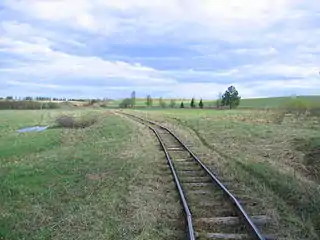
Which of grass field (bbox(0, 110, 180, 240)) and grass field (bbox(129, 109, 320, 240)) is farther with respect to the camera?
grass field (bbox(129, 109, 320, 240))

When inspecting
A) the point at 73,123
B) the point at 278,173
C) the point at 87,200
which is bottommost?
the point at 73,123

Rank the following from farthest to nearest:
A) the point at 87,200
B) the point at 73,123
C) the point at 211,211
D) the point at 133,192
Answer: the point at 73,123 → the point at 133,192 → the point at 87,200 → the point at 211,211

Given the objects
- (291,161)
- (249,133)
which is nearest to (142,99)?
(249,133)

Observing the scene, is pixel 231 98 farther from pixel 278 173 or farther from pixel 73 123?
pixel 278 173

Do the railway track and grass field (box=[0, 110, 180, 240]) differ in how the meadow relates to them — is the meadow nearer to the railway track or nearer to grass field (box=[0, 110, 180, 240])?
grass field (box=[0, 110, 180, 240])

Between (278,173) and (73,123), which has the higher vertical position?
(278,173)

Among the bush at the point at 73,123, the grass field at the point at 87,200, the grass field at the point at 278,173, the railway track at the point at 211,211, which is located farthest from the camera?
Result: the bush at the point at 73,123

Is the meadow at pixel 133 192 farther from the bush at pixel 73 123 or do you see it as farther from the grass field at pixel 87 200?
the bush at pixel 73 123

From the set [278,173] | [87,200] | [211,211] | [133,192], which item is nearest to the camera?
[211,211]

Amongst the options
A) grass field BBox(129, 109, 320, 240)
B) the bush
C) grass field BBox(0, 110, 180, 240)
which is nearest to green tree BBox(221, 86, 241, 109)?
the bush

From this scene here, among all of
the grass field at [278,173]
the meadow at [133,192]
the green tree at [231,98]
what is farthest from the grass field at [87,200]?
the green tree at [231,98]

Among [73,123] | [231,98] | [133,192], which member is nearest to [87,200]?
[133,192]

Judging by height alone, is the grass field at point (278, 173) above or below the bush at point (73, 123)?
above

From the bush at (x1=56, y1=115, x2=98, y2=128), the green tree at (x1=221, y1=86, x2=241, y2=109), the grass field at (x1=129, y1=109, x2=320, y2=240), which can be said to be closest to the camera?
the grass field at (x1=129, y1=109, x2=320, y2=240)
